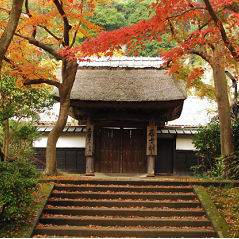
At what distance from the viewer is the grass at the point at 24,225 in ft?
18.5

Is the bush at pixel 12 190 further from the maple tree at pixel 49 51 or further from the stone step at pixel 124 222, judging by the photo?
the maple tree at pixel 49 51

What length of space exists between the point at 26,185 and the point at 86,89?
6554mm

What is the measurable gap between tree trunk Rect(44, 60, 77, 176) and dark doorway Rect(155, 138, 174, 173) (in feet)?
22.5

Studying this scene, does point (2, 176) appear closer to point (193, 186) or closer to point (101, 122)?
point (193, 186)

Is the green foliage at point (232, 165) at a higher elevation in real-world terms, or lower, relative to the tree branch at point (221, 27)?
lower

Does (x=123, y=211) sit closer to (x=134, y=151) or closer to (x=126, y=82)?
(x=134, y=151)

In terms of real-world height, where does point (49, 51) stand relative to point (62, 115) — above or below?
above

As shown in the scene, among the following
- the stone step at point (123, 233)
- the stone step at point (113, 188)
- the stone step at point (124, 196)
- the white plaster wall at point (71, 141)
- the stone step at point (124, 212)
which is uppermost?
the white plaster wall at point (71, 141)

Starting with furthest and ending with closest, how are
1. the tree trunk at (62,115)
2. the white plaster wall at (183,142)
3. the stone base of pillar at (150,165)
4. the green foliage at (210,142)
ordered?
the white plaster wall at (183,142)
the stone base of pillar at (150,165)
the green foliage at (210,142)
the tree trunk at (62,115)

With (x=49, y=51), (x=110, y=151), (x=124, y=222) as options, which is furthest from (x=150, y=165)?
(x=49, y=51)

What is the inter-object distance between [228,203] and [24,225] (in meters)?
5.04

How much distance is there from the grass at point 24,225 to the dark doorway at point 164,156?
8639 mm

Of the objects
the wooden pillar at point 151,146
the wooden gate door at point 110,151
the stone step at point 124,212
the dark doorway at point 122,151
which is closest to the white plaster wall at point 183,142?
the dark doorway at point 122,151

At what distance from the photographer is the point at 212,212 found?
22.2 feet
